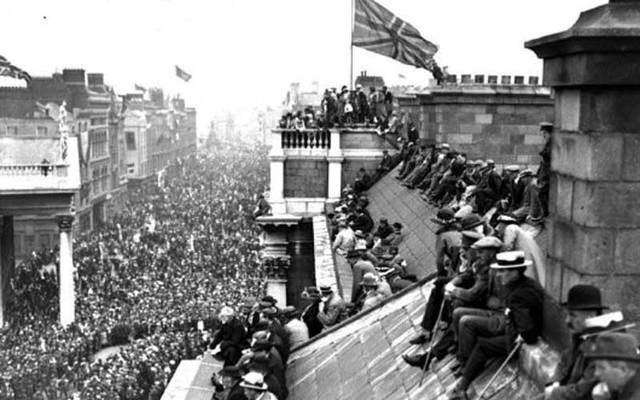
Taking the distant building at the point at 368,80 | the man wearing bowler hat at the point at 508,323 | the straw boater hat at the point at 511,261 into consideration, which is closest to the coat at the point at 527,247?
the man wearing bowler hat at the point at 508,323

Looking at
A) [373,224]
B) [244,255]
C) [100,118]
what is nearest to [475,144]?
[373,224]

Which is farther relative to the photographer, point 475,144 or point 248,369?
point 475,144

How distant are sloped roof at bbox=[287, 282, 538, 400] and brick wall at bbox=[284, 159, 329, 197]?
19.8 m

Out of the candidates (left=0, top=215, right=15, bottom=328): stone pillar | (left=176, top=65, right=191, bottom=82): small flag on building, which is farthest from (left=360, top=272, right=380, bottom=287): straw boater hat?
(left=176, top=65, right=191, bottom=82): small flag on building

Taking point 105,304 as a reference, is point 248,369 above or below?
above

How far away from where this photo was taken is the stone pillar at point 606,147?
6.04 metres

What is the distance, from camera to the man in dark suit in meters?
10.7

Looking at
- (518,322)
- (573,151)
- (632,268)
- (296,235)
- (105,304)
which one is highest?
(573,151)

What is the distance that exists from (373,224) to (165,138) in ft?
367

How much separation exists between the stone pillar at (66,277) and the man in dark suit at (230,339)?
79.4 ft

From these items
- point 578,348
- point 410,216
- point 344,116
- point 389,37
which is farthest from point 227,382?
point 344,116

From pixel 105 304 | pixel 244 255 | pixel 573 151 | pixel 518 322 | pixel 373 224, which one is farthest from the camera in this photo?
pixel 244 255

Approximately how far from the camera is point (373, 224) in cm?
2180

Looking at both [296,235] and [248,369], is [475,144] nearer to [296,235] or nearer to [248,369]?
[296,235]
